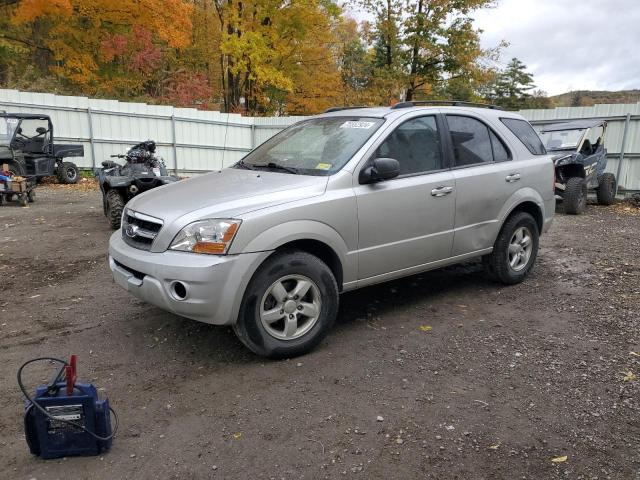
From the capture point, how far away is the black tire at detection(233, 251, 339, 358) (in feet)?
11.3

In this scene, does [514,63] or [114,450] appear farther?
[514,63]

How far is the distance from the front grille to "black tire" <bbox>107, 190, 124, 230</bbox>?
173 inches

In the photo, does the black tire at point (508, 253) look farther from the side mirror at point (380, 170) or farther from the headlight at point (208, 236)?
the headlight at point (208, 236)

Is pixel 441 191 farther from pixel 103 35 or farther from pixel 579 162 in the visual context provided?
pixel 103 35

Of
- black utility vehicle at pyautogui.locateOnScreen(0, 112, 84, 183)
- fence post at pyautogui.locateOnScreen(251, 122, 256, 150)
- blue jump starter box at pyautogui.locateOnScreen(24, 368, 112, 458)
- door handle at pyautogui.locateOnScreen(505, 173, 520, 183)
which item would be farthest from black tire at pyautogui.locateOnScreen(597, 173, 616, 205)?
black utility vehicle at pyautogui.locateOnScreen(0, 112, 84, 183)

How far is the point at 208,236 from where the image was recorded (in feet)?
11.0

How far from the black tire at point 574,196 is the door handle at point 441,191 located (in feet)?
24.0

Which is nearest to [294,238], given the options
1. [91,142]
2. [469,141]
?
[469,141]

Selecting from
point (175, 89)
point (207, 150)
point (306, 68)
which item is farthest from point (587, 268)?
point (175, 89)

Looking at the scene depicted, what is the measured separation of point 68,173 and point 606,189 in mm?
14343

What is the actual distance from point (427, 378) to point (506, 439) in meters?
0.74

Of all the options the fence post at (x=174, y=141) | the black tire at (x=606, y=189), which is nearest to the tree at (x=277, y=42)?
the fence post at (x=174, y=141)

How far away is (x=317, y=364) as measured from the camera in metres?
3.63

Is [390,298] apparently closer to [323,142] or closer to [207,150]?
[323,142]
